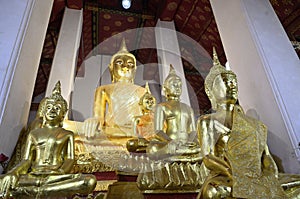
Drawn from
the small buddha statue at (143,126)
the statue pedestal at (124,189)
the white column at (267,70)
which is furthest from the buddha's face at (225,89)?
the statue pedestal at (124,189)

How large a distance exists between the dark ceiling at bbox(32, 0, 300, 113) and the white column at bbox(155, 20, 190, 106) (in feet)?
0.69

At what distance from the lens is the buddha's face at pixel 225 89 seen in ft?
6.10

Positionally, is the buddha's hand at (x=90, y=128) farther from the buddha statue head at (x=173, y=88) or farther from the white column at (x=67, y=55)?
the white column at (x=67, y=55)

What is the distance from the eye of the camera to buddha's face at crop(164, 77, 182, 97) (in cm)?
238

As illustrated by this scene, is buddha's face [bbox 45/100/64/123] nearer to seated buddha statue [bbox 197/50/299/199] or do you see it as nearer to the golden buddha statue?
the golden buddha statue

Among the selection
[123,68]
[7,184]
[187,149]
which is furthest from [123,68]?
[7,184]

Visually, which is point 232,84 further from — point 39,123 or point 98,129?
point 39,123

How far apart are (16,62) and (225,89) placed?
140cm

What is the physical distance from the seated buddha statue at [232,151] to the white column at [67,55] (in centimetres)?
213

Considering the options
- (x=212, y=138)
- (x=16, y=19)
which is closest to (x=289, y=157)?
(x=212, y=138)

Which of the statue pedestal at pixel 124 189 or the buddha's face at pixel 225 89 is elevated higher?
the buddha's face at pixel 225 89

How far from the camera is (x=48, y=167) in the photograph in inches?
60.9

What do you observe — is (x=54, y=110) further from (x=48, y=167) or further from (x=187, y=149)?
(x=187, y=149)

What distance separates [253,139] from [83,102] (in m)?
3.50
